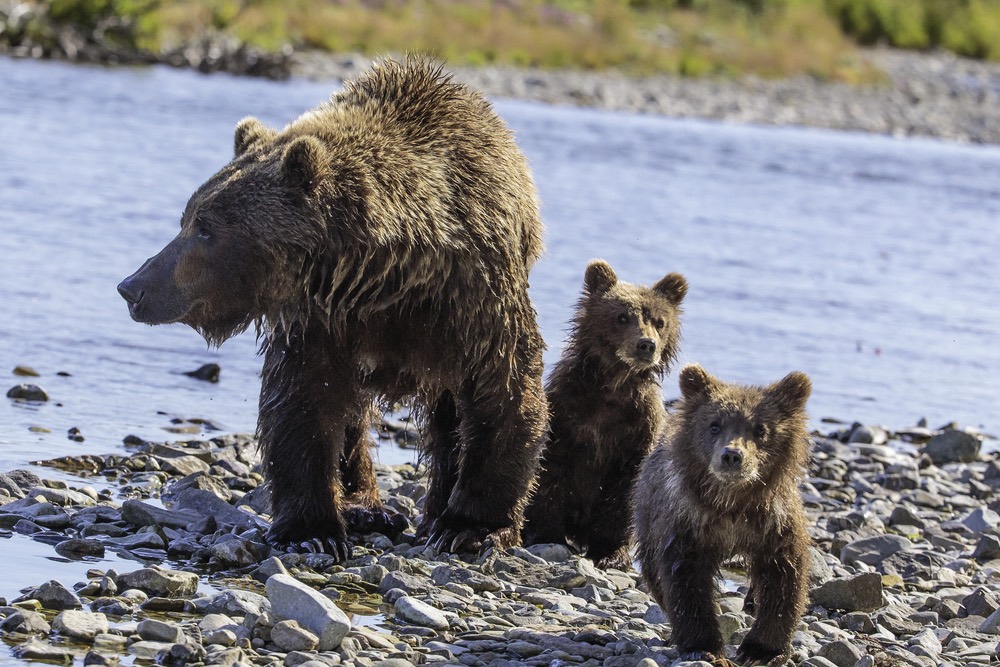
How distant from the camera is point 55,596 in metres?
4.56

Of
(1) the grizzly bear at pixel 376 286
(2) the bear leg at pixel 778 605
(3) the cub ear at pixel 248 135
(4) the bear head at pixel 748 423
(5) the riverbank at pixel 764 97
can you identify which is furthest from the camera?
(5) the riverbank at pixel 764 97

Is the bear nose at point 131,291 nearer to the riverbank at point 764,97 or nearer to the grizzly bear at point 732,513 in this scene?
the grizzly bear at point 732,513

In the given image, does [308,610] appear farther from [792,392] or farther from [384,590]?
[792,392]

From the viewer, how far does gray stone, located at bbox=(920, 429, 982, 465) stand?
28.8ft

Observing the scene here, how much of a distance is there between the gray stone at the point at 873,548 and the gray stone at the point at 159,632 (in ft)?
10.4

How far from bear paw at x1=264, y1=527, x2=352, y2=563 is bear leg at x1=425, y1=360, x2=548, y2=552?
1.44ft

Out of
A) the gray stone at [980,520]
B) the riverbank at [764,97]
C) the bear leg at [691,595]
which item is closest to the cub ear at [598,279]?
the bear leg at [691,595]

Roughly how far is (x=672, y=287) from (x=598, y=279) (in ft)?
1.13

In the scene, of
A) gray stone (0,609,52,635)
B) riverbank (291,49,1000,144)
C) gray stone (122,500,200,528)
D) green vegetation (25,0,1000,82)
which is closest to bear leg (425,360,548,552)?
gray stone (122,500,200,528)

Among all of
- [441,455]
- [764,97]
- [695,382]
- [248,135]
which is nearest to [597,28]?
[764,97]

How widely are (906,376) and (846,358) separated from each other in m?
0.49

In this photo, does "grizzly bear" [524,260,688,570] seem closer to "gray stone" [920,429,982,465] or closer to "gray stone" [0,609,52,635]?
"gray stone" [0,609,52,635]

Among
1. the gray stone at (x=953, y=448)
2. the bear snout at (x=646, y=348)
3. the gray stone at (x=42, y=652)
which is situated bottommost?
the gray stone at (x=42, y=652)

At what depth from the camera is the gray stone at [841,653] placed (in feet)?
16.3
